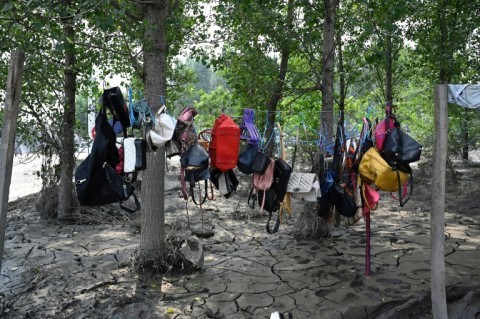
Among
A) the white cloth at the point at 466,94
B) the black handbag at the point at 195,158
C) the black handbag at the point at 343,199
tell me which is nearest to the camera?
the white cloth at the point at 466,94

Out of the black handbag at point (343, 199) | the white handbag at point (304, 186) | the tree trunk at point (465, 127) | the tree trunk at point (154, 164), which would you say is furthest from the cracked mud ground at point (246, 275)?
the tree trunk at point (465, 127)

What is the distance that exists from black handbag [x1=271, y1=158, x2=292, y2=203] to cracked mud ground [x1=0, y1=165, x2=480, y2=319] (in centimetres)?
124

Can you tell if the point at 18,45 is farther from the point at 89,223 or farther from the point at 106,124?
the point at 89,223

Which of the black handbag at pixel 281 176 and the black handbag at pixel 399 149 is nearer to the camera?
the black handbag at pixel 399 149

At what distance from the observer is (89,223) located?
349 inches

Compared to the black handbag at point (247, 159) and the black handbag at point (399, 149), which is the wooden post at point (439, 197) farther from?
the black handbag at point (247, 159)

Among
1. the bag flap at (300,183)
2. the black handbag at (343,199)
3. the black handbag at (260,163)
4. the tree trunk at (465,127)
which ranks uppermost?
the tree trunk at (465,127)

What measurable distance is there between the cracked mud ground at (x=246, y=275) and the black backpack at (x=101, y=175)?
1378 millimetres

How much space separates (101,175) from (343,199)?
98.7 inches

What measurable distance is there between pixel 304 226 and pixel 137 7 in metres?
4.34

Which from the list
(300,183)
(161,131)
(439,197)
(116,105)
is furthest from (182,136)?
(439,197)

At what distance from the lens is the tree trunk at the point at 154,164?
547cm

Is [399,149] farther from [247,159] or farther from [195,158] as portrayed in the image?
[195,158]

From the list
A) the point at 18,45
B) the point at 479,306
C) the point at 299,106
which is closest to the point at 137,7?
the point at 18,45
